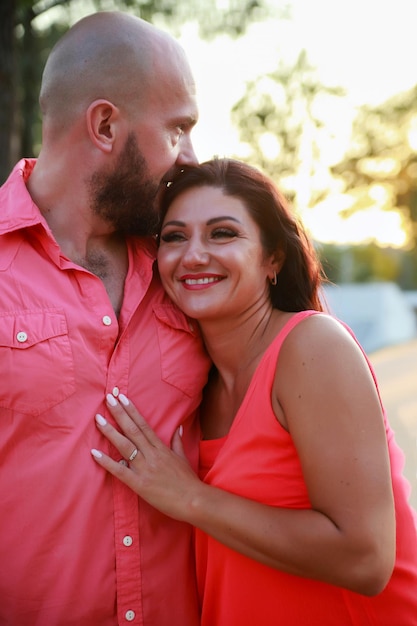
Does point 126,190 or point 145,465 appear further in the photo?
point 126,190

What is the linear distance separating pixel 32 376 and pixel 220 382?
31.0 inches

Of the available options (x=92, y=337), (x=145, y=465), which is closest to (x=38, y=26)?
(x=92, y=337)

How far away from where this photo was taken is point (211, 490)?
251 centimetres

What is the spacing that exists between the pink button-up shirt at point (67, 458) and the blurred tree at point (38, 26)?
4959 millimetres

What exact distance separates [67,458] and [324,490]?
2.50ft

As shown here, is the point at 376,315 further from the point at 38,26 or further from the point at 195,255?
the point at 195,255

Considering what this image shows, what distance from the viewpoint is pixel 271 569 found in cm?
249

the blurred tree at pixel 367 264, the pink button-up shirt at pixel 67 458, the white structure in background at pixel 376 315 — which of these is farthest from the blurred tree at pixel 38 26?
the blurred tree at pixel 367 264

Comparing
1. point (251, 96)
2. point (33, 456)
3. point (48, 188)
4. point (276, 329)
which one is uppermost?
point (48, 188)

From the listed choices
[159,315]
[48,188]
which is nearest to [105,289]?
[159,315]

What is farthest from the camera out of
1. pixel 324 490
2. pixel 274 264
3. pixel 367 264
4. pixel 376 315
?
pixel 367 264

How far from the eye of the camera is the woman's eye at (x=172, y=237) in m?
2.84

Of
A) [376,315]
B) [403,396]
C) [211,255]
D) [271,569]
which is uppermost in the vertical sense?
[211,255]

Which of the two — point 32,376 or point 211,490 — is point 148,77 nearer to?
point 32,376
